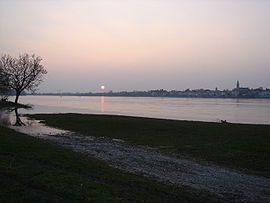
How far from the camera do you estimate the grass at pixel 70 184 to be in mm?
7852

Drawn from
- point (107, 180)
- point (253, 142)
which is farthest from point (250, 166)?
point (107, 180)

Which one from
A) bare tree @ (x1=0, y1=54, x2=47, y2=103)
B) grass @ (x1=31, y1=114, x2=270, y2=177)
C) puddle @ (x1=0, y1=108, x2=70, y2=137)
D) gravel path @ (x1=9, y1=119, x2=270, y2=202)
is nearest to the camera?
gravel path @ (x1=9, y1=119, x2=270, y2=202)

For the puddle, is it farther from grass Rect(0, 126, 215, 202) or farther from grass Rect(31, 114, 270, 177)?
grass Rect(0, 126, 215, 202)

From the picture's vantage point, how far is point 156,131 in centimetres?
2852

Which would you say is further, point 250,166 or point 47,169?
point 250,166

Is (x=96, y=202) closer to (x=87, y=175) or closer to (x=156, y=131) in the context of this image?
(x=87, y=175)

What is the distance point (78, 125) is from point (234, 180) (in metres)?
23.8

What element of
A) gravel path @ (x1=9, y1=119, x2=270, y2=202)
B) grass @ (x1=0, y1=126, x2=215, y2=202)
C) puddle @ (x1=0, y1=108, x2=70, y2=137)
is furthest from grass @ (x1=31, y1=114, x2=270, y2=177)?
grass @ (x1=0, y1=126, x2=215, y2=202)

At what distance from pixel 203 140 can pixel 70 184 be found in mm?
16128

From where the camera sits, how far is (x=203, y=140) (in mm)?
23172

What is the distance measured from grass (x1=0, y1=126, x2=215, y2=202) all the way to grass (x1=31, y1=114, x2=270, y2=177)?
7.32m

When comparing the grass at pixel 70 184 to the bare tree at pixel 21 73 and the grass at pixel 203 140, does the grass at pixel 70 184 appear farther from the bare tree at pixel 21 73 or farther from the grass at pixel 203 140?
the bare tree at pixel 21 73

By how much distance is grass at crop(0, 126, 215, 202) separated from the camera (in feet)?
25.8

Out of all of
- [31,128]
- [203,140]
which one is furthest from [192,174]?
[31,128]
